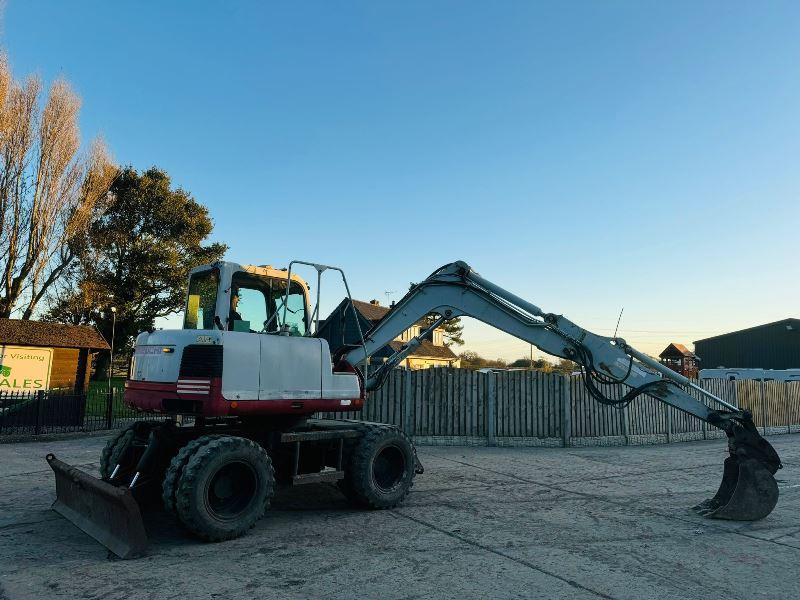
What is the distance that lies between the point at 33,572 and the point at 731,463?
844cm

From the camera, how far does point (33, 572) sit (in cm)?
523

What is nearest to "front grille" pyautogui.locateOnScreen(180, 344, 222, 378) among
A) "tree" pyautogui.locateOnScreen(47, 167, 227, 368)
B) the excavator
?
the excavator

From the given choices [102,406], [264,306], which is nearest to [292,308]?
[264,306]

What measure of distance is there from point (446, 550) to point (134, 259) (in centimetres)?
3181

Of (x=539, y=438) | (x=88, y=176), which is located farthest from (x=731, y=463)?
(x=88, y=176)

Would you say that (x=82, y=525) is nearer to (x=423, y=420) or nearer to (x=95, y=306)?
(x=423, y=420)

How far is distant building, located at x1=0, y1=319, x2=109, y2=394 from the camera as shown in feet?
62.9

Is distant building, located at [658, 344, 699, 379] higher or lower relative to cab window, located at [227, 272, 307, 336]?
higher

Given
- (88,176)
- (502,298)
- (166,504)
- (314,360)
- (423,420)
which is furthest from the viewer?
(88,176)

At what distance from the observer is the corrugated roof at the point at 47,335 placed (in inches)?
760

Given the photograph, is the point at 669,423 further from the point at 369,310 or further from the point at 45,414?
the point at 369,310

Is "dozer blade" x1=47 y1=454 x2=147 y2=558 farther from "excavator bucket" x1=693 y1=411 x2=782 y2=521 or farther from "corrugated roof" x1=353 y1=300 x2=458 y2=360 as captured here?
"corrugated roof" x1=353 y1=300 x2=458 y2=360

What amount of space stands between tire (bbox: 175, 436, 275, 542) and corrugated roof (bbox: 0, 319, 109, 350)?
16.7m

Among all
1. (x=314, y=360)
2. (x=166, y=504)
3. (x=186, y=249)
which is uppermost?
(x=186, y=249)
